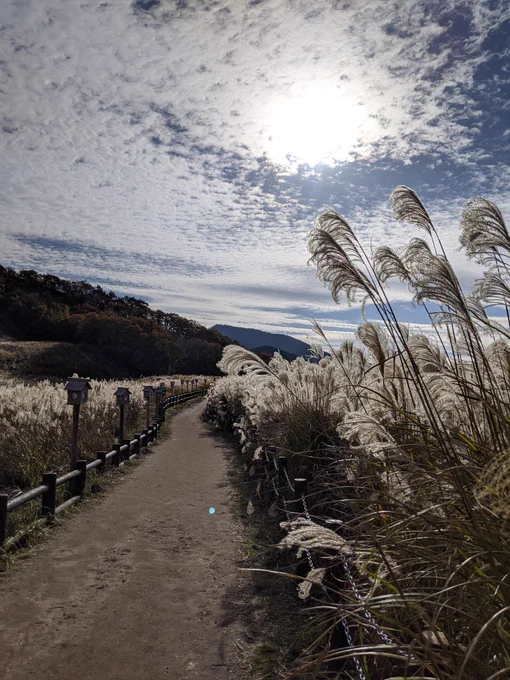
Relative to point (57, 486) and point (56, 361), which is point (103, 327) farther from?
point (57, 486)

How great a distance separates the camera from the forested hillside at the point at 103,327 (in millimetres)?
55156

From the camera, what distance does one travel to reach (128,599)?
4762mm

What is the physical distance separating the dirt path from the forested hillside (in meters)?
45.5

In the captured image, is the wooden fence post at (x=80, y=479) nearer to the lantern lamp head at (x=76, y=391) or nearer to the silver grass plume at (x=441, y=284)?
the lantern lamp head at (x=76, y=391)

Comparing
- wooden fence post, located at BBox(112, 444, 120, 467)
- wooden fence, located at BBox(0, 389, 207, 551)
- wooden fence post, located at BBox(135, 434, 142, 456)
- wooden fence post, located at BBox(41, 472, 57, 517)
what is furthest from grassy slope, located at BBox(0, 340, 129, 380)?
wooden fence post, located at BBox(41, 472, 57, 517)

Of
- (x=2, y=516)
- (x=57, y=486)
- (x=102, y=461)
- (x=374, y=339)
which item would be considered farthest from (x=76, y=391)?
(x=374, y=339)

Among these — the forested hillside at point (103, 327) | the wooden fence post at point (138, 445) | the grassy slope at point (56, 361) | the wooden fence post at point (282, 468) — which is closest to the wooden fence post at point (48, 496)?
the wooden fence post at point (282, 468)

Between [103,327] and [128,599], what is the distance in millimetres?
53518

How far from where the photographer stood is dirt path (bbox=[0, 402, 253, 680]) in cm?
371

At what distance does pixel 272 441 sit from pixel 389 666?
178 inches

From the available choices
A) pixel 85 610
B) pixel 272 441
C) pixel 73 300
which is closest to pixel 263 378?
pixel 272 441

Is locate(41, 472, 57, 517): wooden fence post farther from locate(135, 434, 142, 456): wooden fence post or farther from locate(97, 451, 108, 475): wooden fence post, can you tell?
locate(135, 434, 142, 456): wooden fence post

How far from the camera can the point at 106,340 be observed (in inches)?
2180

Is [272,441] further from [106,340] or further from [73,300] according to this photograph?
[73,300]
